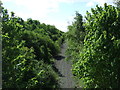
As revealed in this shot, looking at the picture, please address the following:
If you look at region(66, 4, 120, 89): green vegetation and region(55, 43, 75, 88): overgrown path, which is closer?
region(66, 4, 120, 89): green vegetation

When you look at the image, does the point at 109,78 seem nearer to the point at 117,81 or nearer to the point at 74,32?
the point at 117,81

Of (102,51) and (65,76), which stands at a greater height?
(102,51)

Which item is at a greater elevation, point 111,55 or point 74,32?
point 74,32

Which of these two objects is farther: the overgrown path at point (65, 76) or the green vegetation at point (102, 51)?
the overgrown path at point (65, 76)

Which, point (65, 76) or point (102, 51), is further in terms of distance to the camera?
point (65, 76)

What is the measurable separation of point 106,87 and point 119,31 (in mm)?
1894

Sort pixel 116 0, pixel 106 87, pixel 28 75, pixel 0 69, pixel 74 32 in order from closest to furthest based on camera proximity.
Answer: pixel 0 69 < pixel 106 87 < pixel 28 75 < pixel 116 0 < pixel 74 32

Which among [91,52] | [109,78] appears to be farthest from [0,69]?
[109,78]

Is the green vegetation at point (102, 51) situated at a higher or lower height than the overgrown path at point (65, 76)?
higher

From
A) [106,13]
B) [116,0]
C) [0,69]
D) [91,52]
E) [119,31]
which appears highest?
[116,0]

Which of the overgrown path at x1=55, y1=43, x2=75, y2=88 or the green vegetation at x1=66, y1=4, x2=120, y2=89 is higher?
the green vegetation at x1=66, y1=4, x2=120, y2=89

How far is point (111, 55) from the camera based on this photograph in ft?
21.7

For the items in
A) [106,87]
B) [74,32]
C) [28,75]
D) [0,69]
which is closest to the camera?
[0,69]

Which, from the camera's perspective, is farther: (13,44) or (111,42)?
(13,44)
